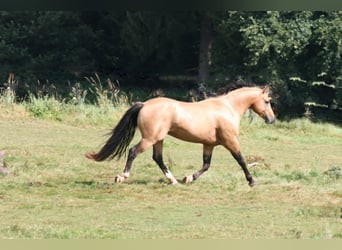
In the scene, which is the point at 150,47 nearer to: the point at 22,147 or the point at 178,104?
the point at 22,147

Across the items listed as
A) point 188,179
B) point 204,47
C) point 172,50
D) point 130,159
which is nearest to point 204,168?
point 188,179

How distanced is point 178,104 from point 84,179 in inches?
59.3

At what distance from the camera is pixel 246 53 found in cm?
2117

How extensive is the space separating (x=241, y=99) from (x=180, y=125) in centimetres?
95

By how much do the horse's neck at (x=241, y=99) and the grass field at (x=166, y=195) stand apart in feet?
2.98

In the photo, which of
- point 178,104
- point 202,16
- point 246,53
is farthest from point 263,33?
point 178,104

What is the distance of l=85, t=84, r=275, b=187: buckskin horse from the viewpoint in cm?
880

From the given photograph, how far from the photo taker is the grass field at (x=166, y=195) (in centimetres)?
585

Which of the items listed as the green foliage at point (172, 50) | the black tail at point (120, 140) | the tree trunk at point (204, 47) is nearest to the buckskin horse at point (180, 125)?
the black tail at point (120, 140)

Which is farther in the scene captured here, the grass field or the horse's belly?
the horse's belly

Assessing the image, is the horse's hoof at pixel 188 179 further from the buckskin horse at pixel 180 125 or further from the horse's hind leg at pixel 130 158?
the horse's hind leg at pixel 130 158

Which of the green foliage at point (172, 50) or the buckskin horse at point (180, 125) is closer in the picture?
the buckskin horse at point (180, 125)

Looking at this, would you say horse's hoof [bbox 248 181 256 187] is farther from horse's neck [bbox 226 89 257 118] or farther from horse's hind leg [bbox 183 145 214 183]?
horse's neck [bbox 226 89 257 118]

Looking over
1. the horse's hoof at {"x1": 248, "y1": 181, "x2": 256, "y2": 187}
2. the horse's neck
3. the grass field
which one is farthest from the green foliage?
the horse's hoof at {"x1": 248, "y1": 181, "x2": 256, "y2": 187}
